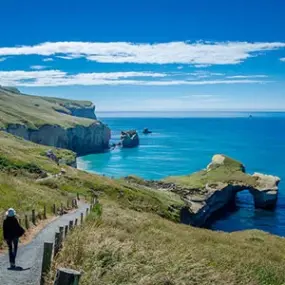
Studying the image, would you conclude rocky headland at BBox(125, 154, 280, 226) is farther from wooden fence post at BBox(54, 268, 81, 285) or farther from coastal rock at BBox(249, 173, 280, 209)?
wooden fence post at BBox(54, 268, 81, 285)

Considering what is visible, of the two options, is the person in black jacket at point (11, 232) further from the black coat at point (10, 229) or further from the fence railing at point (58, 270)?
the fence railing at point (58, 270)

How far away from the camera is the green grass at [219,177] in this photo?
9338 cm

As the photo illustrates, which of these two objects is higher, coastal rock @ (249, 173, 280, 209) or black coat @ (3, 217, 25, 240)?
black coat @ (3, 217, 25, 240)

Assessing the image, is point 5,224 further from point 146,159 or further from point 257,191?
point 146,159

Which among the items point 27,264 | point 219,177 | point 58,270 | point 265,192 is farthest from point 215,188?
point 58,270

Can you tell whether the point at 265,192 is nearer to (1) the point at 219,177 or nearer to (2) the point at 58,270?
(1) the point at 219,177

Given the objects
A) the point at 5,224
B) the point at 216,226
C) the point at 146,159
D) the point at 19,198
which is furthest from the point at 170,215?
the point at 146,159

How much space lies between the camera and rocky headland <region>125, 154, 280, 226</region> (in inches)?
3305

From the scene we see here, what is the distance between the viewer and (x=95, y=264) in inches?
427

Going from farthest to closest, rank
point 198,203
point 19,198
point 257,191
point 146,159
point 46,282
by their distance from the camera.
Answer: point 146,159 → point 257,191 → point 198,203 → point 19,198 → point 46,282

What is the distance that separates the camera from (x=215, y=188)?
89.6 metres

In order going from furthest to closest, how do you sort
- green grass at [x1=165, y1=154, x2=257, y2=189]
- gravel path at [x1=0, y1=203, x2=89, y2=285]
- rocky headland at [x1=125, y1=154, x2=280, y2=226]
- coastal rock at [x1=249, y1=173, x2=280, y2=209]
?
green grass at [x1=165, y1=154, x2=257, y2=189] → coastal rock at [x1=249, y1=173, x2=280, y2=209] → rocky headland at [x1=125, y1=154, x2=280, y2=226] → gravel path at [x1=0, y1=203, x2=89, y2=285]

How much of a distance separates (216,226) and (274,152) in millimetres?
116604

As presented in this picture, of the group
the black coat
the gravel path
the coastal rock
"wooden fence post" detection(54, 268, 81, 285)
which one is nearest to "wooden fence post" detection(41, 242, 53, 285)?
the gravel path
